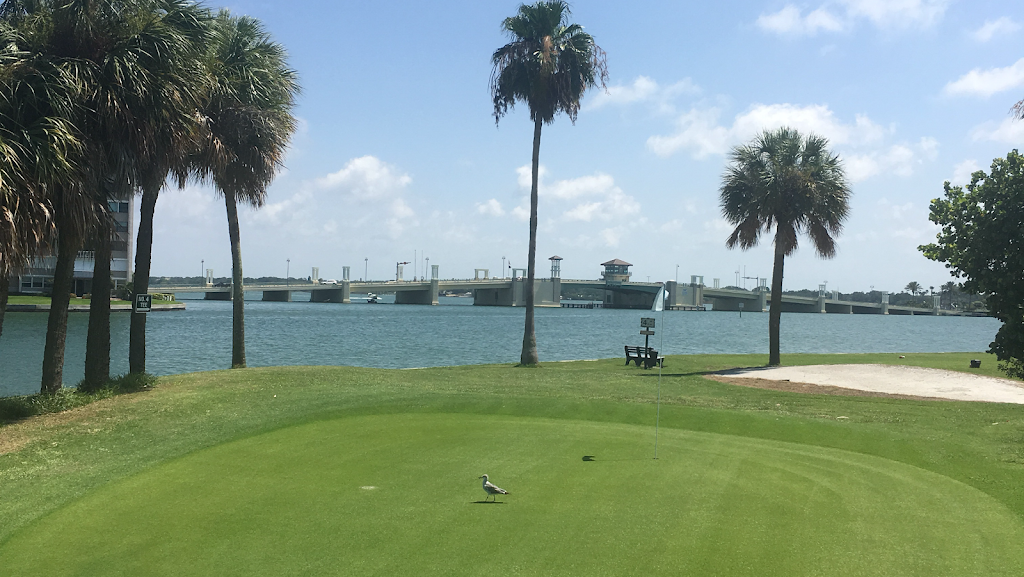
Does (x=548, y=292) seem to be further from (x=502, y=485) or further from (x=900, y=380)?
(x=502, y=485)

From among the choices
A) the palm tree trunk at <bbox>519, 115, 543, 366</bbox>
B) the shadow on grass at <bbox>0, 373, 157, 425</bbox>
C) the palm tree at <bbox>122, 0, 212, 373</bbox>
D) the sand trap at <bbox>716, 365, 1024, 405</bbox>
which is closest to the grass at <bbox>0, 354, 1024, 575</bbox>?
the shadow on grass at <bbox>0, 373, 157, 425</bbox>

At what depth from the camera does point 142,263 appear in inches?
794

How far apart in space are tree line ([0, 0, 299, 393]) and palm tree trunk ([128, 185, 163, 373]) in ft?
0.11

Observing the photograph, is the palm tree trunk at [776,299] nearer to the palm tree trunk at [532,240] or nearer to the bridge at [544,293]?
the palm tree trunk at [532,240]

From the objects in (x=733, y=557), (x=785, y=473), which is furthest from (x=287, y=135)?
(x=733, y=557)

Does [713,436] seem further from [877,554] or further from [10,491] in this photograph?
[10,491]

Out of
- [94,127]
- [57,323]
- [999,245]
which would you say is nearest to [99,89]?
[94,127]

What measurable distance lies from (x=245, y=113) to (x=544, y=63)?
12.6 m

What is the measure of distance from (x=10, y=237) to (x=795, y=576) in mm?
12713

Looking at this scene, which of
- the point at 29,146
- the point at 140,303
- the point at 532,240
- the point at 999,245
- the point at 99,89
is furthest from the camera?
the point at 532,240

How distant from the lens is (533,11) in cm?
3028

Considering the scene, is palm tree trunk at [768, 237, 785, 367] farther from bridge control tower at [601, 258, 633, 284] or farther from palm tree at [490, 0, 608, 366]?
bridge control tower at [601, 258, 633, 284]

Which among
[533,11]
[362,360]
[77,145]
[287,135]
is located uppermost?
[533,11]

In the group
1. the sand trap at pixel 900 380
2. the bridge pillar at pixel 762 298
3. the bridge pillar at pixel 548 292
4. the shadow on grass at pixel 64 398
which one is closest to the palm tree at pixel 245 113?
the shadow on grass at pixel 64 398
